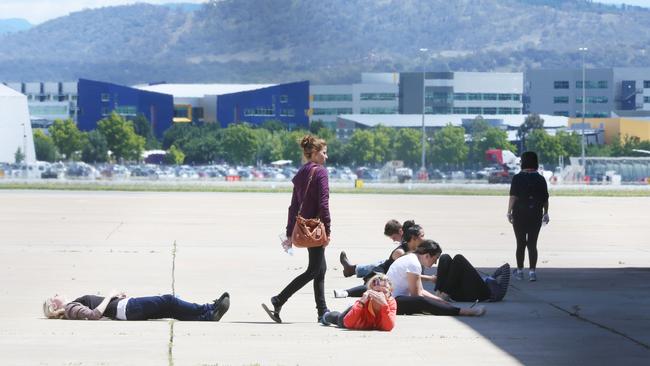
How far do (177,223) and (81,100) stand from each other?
153395 millimetres

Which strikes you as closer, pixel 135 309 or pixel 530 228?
pixel 135 309

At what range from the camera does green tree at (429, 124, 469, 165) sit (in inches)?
6097

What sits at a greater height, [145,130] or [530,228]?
[145,130]

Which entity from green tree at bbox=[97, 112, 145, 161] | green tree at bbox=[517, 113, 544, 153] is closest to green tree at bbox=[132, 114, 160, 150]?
green tree at bbox=[97, 112, 145, 161]

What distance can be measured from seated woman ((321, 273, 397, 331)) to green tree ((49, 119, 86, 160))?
149 meters

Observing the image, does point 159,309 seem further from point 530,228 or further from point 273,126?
point 273,126

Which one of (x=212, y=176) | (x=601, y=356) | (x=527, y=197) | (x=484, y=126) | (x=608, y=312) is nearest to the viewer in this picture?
(x=601, y=356)

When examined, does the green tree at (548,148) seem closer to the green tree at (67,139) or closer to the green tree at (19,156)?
the green tree at (67,139)

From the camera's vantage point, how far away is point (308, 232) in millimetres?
15766

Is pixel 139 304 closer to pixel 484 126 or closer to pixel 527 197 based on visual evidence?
pixel 527 197

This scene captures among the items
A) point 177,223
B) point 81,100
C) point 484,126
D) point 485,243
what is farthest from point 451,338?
point 81,100

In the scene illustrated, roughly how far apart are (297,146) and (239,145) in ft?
34.2

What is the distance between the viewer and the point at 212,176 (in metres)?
123

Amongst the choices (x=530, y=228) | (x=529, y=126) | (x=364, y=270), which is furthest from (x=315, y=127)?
(x=364, y=270)
